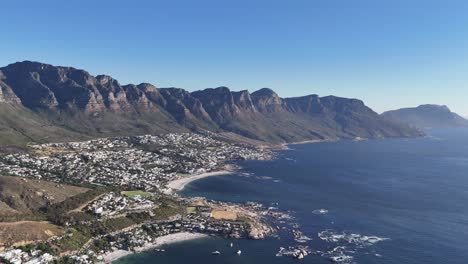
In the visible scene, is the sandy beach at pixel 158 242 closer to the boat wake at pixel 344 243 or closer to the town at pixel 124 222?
the town at pixel 124 222

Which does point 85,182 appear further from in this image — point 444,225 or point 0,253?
point 444,225

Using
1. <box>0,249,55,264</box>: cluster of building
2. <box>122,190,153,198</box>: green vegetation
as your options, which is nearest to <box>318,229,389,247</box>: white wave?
<box>122,190,153,198</box>: green vegetation

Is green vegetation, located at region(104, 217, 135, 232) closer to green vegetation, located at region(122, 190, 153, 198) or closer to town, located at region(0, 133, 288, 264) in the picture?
town, located at region(0, 133, 288, 264)

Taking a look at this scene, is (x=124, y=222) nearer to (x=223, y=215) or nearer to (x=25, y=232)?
(x=25, y=232)

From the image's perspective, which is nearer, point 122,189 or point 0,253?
point 0,253

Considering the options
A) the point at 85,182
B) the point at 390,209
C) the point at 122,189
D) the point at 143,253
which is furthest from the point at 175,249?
the point at 390,209

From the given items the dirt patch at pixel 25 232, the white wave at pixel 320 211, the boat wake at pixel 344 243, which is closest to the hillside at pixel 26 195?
the dirt patch at pixel 25 232
